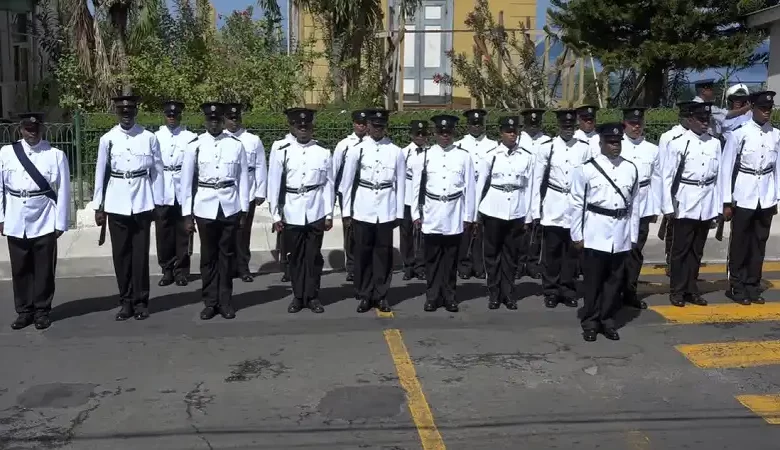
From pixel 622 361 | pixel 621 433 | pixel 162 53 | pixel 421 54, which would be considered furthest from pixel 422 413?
pixel 421 54

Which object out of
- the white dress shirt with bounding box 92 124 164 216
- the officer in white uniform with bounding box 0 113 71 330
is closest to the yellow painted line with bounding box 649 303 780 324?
the white dress shirt with bounding box 92 124 164 216

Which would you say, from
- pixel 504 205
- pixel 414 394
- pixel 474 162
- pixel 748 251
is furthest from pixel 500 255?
pixel 414 394

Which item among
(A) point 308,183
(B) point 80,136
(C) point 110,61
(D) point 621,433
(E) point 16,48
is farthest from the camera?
(E) point 16,48

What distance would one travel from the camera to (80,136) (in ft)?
41.3

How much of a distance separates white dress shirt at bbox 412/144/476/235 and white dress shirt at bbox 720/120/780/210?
103 inches

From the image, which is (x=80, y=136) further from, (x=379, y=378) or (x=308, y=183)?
(x=379, y=378)

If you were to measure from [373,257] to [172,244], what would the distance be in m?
2.59

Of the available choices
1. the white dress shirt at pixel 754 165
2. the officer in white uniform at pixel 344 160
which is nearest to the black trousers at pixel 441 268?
the officer in white uniform at pixel 344 160

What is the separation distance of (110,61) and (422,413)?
11534 mm

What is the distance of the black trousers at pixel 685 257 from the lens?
8883mm

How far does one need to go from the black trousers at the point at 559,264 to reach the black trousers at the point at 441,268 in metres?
1.01

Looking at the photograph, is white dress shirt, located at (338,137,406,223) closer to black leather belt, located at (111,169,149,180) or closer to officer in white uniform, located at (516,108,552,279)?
officer in white uniform, located at (516,108,552,279)

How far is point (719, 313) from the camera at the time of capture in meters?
8.65

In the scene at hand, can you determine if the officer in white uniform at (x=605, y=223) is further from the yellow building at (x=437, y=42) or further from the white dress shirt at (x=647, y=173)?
the yellow building at (x=437, y=42)
